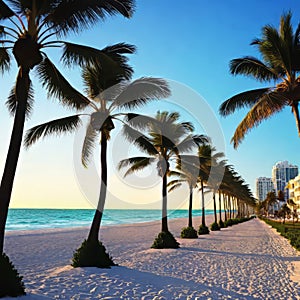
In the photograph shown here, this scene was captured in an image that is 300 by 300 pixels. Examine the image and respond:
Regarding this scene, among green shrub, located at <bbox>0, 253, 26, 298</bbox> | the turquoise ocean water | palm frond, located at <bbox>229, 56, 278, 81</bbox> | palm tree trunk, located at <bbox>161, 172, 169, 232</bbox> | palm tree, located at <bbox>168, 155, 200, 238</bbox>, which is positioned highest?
palm frond, located at <bbox>229, 56, 278, 81</bbox>

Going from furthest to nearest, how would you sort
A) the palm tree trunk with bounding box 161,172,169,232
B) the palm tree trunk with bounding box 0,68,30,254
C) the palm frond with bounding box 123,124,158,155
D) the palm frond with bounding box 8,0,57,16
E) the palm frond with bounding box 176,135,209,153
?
the palm frond with bounding box 176,135,209,153, the palm tree trunk with bounding box 161,172,169,232, the palm frond with bounding box 123,124,158,155, the palm frond with bounding box 8,0,57,16, the palm tree trunk with bounding box 0,68,30,254

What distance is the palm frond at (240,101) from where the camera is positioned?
46.6 feet

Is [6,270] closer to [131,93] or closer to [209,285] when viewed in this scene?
[209,285]

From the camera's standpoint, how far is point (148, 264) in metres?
12.7

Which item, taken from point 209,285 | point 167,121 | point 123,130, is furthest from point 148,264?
point 167,121

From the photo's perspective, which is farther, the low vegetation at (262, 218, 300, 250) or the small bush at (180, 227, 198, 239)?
the small bush at (180, 227, 198, 239)

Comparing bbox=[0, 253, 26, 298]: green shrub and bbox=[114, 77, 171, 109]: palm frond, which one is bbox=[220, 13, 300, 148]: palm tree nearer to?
bbox=[114, 77, 171, 109]: palm frond

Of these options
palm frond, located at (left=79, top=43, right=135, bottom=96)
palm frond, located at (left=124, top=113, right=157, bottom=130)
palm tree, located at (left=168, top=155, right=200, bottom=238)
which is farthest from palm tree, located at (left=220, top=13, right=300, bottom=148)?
palm tree, located at (left=168, top=155, right=200, bottom=238)

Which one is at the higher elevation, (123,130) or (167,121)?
(167,121)

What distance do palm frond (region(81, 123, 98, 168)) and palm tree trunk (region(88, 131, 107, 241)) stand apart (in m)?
0.82

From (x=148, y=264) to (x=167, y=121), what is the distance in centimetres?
863

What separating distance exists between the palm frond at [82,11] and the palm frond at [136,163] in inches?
388

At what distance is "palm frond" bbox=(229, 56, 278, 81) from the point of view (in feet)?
46.6

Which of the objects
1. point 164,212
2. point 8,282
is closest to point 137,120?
point 164,212
